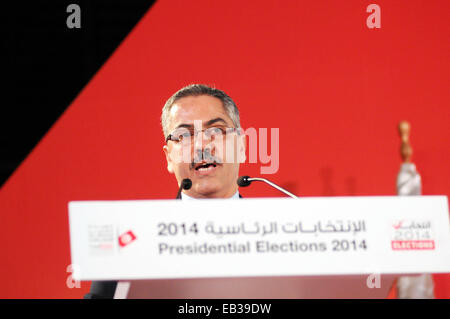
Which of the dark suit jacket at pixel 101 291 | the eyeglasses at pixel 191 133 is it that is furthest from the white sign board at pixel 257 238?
the eyeglasses at pixel 191 133

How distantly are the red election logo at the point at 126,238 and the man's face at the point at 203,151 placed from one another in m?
0.98

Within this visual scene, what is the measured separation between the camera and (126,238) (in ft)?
3.78

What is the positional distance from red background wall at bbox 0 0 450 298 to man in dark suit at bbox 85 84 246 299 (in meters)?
0.32

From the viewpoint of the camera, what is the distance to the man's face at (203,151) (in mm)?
2146

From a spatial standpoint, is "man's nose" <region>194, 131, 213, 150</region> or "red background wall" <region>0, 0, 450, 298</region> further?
"red background wall" <region>0, 0, 450, 298</region>

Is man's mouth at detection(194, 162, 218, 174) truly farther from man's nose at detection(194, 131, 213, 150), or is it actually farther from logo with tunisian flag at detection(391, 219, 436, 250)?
logo with tunisian flag at detection(391, 219, 436, 250)

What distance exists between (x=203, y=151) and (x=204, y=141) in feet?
0.13

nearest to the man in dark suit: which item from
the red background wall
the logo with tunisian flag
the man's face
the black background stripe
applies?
the man's face

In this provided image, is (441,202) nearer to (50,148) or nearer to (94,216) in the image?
(94,216)

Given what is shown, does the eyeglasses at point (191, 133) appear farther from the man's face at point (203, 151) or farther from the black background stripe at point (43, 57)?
the black background stripe at point (43, 57)

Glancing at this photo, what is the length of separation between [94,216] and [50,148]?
159 cm

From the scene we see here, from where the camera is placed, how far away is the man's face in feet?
7.04

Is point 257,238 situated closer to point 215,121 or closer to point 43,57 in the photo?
point 215,121

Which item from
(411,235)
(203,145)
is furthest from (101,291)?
(411,235)
